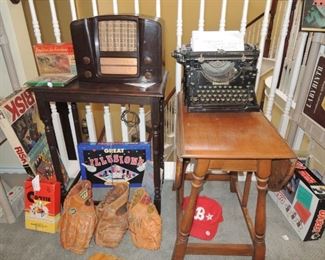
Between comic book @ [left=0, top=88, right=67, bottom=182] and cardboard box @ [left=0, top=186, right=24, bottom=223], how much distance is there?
0.80 feet

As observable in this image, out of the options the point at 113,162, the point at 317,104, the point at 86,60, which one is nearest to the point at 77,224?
the point at 113,162

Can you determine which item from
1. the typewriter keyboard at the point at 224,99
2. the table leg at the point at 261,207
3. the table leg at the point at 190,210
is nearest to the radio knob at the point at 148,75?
the typewriter keyboard at the point at 224,99

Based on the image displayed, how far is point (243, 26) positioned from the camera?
1.47 meters

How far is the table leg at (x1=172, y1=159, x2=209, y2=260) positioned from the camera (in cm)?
108

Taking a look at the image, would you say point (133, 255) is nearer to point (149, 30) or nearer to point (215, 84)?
point (215, 84)

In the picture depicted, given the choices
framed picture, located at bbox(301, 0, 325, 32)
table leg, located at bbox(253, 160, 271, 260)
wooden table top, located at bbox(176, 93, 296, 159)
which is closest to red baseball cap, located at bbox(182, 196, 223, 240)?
table leg, located at bbox(253, 160, 271, 260)

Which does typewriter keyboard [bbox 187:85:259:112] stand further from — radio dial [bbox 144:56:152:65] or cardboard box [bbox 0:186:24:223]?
cardboard box [bbox 0:186:24:223]

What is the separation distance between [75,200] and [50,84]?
638 millimetres

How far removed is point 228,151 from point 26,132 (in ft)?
3.76

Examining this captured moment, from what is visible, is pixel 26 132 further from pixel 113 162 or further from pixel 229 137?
pixel 229 137

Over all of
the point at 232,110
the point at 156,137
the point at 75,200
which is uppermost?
the point at 232,110

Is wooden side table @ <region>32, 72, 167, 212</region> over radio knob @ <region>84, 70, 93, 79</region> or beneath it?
beneath

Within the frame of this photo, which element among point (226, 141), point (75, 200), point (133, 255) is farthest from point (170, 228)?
point (226, 141)

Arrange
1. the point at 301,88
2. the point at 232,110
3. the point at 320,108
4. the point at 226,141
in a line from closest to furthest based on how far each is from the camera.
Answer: the point at 226,141 → the point at 232,110 → the point at 320,108 → the point at 301,88
